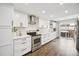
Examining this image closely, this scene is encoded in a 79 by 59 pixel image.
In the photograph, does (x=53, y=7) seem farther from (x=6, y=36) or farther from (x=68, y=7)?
(x=6, y=36)

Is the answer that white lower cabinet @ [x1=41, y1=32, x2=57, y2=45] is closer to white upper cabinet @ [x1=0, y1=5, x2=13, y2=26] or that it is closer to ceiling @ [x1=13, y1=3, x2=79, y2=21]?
ceiling @ [x1=13, y1=3, x2=79, y2=21]

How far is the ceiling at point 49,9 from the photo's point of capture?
2.03 m

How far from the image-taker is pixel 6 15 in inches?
90.3

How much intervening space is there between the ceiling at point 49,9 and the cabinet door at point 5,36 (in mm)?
563

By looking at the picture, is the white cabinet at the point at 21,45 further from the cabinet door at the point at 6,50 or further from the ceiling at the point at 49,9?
the ceiling at the point at 49,9

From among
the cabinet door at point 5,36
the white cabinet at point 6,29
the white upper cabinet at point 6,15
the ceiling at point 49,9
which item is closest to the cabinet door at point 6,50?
the white cabinet at point 6,29

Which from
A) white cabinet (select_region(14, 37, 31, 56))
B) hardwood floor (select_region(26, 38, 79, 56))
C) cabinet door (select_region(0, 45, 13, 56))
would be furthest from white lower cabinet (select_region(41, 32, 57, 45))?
cabinet door (select_region(0, 45, 13, 56))

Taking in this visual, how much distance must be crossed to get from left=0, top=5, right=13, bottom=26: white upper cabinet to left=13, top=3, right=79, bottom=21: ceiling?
18 cm

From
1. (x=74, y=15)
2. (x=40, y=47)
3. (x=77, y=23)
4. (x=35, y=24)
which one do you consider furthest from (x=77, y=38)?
(x=40, y=47)

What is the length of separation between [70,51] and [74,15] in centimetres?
78

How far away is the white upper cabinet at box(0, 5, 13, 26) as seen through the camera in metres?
2.15

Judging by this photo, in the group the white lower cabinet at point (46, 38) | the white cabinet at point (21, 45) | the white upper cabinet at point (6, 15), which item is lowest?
the white cabinet at point (21, 45)

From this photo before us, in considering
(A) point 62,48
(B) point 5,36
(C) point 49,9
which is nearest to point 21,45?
(B) point 5,36

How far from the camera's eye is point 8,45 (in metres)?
2.38
